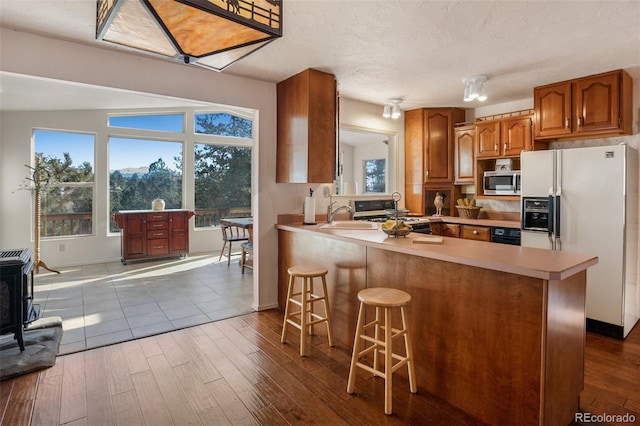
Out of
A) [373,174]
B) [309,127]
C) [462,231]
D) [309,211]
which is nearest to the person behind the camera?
[309,127]

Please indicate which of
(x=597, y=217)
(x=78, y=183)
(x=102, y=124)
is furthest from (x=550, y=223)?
(x=78, y=183)

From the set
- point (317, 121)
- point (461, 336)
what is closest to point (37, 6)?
point (317, 121)

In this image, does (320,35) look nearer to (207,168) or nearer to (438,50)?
(438,50)

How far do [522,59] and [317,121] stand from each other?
6.15 ft

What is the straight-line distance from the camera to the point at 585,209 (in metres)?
3.20

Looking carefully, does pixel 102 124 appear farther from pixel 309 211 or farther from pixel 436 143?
pixel 436 143

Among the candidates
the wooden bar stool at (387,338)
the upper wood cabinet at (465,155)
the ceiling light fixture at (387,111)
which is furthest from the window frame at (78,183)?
the upper wood cabinet at (465,155)

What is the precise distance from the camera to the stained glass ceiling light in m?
1.38

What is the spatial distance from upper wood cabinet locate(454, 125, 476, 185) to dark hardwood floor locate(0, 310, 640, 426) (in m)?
2.32

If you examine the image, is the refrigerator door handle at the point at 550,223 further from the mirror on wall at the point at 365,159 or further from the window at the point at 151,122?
the window at the point at 151,122

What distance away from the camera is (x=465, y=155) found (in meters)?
4.57

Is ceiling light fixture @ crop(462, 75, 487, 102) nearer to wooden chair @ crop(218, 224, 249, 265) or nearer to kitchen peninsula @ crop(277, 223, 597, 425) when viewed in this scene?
kitchen peninsula @ crop(277, 223, 597, 425)

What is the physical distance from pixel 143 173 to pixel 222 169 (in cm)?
154

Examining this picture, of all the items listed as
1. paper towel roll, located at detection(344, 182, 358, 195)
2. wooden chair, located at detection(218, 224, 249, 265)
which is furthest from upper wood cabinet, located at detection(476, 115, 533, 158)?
wooden chair, located at detection(218, 224, 249, 265)
